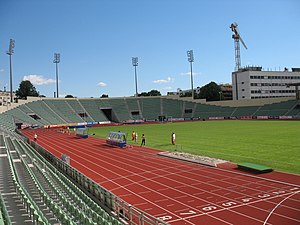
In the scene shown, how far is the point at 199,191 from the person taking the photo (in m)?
13.7

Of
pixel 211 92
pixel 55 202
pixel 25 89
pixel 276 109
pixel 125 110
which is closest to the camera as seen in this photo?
pixel 55 202

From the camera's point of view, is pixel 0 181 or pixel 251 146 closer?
pixel 0 181

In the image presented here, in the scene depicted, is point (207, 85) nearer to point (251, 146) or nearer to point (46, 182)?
point (251, 146)

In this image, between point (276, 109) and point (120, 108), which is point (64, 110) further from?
point (276, 109)

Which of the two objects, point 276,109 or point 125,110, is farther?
point 125,110

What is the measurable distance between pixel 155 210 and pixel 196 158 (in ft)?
32.0

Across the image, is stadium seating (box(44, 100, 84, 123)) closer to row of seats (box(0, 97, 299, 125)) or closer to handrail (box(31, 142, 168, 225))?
row of seats (box(0, 97, 299, 125))

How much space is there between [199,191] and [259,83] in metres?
88.3

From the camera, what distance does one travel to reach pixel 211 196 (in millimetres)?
12844

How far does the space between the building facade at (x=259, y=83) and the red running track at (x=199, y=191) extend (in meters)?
78.1

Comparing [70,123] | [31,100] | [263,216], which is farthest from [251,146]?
[31,100]

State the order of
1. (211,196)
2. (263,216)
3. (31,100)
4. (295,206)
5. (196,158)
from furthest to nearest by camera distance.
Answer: (31,100) → (196,158) → (211,196) → (295,206) → (263,216)

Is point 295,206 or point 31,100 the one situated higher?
point 31,100

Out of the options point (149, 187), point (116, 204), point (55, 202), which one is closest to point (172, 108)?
point (149, 187)
